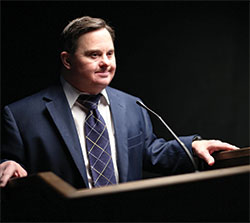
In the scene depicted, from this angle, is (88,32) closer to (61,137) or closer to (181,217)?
(61,137)

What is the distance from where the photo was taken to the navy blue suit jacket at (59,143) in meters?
1.78

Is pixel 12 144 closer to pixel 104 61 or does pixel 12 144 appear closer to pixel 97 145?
pixel 97 145

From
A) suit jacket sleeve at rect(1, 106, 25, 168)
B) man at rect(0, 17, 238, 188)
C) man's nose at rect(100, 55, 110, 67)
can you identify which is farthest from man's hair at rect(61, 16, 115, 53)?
suit jacket sleeve at rect(1, 106, 25, 168)

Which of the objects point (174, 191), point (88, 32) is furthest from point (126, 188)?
point (88, 32)

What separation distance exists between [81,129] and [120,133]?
183 mm

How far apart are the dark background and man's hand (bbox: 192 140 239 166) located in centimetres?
109

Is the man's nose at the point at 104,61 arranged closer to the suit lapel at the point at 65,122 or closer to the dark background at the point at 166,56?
the suit lapel at the point at 65,122

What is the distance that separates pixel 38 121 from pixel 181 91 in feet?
4.35

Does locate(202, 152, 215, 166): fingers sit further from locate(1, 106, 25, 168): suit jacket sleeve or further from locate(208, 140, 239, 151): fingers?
locate(1, 106, 25, 168): suit jacket sleeve

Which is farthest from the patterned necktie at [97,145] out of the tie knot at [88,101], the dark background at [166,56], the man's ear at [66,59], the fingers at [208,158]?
the dark background at [166,56]

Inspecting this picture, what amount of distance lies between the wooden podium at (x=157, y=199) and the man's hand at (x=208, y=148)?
0.54m

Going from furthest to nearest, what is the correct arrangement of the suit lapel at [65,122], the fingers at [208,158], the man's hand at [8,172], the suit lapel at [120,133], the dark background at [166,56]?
1. the dark background at [166,56]
2. the suit lapel at [120,133]
3. the suit lapel at [65,122]
4. the fingers at [208,158]
5. the man's hand at [8,172]

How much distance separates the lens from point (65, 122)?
5.90 feet

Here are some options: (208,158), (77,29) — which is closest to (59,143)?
(77,29)
